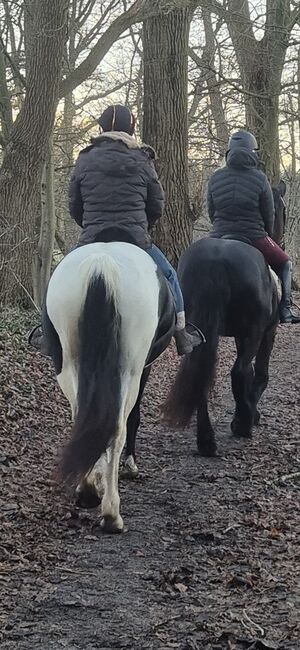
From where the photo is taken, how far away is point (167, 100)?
491 inches

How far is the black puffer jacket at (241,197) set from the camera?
7.37 meters

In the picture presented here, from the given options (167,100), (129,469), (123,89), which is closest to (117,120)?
(129,469)

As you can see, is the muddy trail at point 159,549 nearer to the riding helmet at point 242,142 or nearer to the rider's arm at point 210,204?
the rider's arm at point 210,204

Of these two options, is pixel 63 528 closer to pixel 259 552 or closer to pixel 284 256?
pixel 259 552

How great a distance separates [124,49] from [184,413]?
44.9 ft

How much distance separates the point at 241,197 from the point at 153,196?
1861 millimetres

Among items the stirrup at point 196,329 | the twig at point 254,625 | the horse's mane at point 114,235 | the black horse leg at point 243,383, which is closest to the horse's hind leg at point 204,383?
the stirrup at point 196,329

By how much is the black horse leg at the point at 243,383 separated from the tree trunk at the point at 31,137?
5031mm

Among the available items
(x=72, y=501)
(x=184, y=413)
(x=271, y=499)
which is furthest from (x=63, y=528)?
(x=184, y=413)

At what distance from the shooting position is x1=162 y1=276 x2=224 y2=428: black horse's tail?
6.66 m

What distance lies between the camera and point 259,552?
14.9 feet

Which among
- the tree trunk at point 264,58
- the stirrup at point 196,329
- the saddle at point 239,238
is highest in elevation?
the tree trunk at point 264,58

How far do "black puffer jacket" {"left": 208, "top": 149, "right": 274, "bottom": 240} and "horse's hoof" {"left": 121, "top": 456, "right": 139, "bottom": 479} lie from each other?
2.41 metres

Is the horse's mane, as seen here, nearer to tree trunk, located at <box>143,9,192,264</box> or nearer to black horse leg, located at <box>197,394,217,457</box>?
black horse leg, located at <box>197,394,217,457</box>
